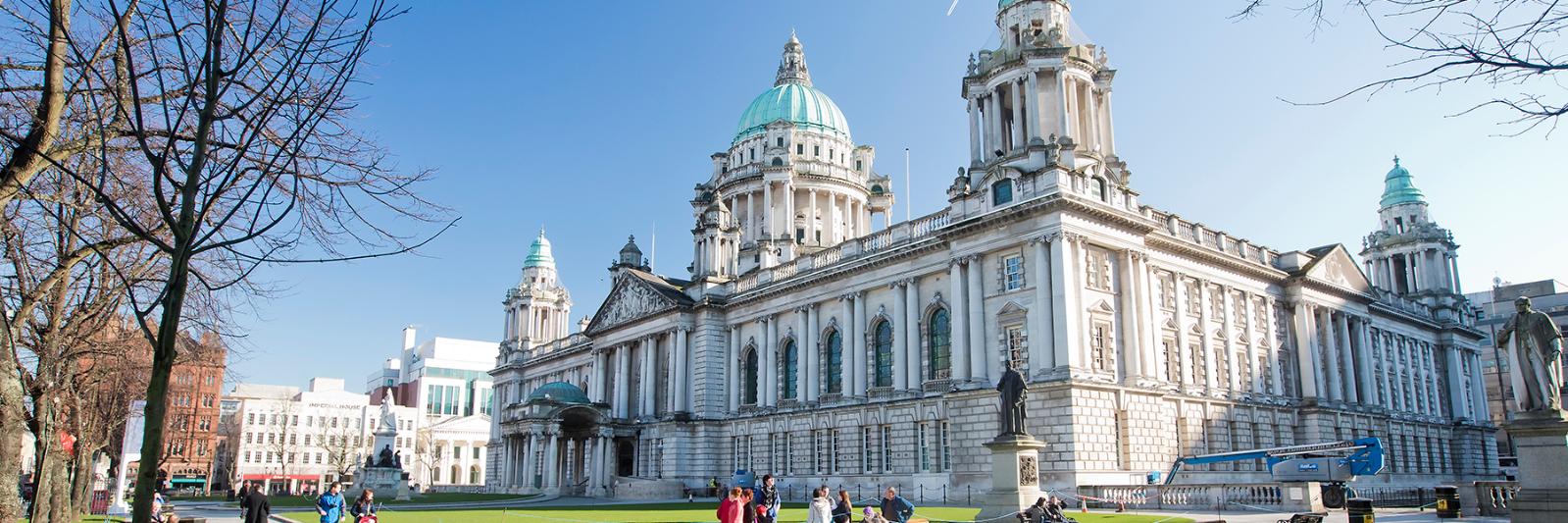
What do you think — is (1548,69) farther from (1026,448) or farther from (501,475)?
(501,475)

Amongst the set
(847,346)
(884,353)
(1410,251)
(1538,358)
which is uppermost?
(1410,251)

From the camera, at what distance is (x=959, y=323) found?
42.2m

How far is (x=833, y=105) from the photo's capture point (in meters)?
82.3

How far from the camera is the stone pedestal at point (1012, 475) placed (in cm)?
2444

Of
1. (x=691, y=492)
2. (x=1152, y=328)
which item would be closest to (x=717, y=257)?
(x=691, y=492)

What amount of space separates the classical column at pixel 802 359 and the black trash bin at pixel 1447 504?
2957 centimetres

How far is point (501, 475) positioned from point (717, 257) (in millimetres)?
29384

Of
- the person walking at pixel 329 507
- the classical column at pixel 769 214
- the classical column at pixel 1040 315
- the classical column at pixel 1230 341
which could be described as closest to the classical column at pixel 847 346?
the classical column at pixel 1040 315

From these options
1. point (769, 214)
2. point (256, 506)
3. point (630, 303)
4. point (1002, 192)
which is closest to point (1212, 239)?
point (1002, 192)

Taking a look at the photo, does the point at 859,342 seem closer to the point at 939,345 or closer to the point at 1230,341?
the point at 939,345

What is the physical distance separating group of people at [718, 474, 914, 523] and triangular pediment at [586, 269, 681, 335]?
36183 mm

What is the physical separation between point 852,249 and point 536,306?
4794 cm

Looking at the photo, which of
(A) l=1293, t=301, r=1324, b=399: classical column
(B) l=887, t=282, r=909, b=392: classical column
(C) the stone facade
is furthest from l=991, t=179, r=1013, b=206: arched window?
(A) l=1293, t=301, r=1324, b=399: classical column

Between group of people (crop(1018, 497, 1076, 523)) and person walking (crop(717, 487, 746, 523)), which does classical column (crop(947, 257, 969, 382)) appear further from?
person walking (crop(717, 487, 746, 523))
